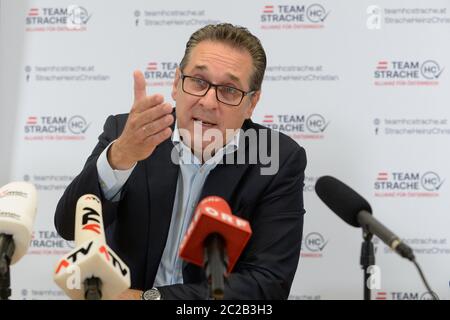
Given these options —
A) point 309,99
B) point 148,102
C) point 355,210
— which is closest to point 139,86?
point 148,102

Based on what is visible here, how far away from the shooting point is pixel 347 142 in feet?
11.8

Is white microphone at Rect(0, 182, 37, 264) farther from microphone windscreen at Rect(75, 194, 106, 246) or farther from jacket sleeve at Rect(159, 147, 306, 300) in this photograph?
jacket sleeve at Rect(159, 147, 306, 300)

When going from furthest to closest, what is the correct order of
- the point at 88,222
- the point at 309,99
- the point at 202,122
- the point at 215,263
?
1. the point at 309,99
2. the point at 202,122
3. the point at 88,222
4. the point at 215,263

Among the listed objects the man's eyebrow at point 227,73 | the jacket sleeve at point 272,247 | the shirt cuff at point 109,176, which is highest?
the man's eyebrow at point 227,73

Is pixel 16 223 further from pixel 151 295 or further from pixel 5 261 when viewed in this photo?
pixel 151 295

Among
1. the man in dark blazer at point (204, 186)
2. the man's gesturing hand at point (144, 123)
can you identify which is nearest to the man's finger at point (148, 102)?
the man's gesturing hand at point (144, 123)

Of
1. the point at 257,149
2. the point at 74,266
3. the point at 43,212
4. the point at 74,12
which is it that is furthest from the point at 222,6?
the point at 74,266

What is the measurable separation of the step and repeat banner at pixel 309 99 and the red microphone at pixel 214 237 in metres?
2.30

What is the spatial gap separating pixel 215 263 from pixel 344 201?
628 mm

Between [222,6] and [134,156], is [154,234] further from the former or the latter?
[222,6]

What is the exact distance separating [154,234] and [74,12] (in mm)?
1913

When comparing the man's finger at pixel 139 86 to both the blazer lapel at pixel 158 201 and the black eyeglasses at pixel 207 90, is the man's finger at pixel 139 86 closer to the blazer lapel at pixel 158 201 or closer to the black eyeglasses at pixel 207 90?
the black eyeglasses at pixel 207 90

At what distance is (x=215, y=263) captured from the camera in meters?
1.29

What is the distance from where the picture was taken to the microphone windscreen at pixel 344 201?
173 cm
